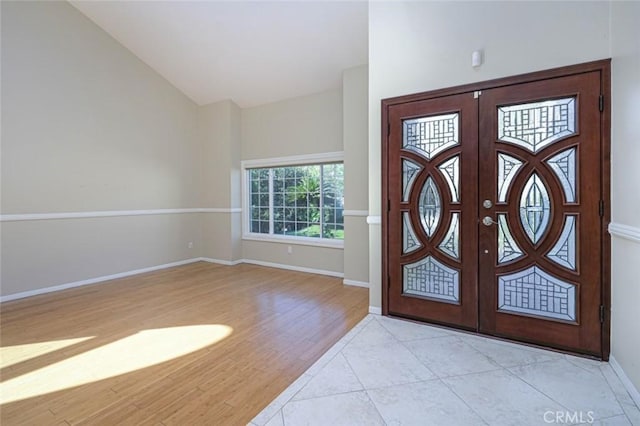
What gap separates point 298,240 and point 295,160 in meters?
1.39

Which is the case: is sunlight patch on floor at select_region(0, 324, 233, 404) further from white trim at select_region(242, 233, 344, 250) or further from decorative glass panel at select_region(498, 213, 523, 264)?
decorative glass panel at select_region(498, 213, 523, 264)

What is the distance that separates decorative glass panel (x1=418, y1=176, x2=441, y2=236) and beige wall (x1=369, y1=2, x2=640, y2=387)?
0.47 m

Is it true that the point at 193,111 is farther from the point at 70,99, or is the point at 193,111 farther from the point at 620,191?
the point at 620,191

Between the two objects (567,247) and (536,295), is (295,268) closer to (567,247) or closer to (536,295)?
(536,295)

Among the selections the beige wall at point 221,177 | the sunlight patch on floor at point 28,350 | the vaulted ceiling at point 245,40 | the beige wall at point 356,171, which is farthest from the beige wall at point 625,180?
the beige wall at point 221,177

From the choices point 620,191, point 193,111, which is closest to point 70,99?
point 193,111

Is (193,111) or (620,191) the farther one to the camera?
(193,111)

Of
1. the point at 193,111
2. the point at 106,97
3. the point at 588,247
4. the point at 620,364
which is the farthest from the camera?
the point at 193,111

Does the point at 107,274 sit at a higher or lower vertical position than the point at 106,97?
lower

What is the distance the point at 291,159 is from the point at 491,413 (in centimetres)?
445

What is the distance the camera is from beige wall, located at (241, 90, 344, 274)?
4.98 meters

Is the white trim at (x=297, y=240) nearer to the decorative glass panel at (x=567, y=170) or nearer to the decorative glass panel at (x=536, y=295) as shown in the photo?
→ the decorative glass panel at (x=536, y=295)

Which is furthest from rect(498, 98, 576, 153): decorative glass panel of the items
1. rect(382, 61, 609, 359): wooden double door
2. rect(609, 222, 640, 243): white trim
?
rect(609, 222, 640, 243): white trim

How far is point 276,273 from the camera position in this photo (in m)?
5.25
